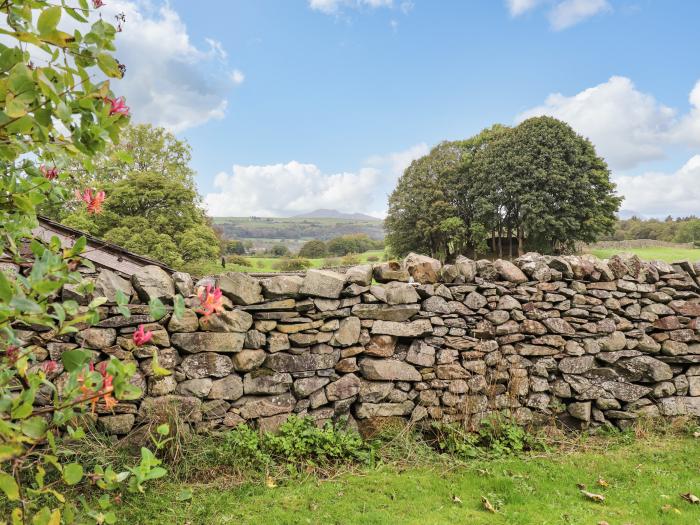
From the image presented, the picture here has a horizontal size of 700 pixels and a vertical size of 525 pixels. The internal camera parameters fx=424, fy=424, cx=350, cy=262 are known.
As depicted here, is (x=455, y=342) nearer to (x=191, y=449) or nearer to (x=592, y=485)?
(x=592, y=485)

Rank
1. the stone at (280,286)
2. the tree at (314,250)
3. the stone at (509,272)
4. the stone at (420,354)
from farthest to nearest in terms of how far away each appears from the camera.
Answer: the tree at (314,250) < the stone at (509,272) < the stone at (420,354) < the stone at (280,286)

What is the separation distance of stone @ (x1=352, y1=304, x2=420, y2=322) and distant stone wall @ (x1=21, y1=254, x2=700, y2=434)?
1 centimetres

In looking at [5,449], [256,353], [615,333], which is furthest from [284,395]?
[615,333]

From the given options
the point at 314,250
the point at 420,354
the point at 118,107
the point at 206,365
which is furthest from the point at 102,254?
the point at 314,250

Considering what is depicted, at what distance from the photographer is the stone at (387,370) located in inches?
202

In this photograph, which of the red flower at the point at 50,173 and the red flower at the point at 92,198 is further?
the red flower at the point at 92,198

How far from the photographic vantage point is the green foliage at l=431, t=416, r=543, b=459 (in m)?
5.09

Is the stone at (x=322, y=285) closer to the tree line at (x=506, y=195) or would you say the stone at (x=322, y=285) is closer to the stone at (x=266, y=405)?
the stone at (x=266, y=405)

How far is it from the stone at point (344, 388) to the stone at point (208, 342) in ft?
3.86

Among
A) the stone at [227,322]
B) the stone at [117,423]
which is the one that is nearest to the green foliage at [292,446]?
the stone at [117,423]

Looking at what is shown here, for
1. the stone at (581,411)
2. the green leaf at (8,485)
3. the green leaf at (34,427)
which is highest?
the green leaf at (34,427)

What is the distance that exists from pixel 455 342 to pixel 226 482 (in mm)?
3096

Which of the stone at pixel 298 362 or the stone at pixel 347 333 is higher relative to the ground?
the stone at pixel 347 333

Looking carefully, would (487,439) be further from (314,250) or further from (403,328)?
(314,250)
